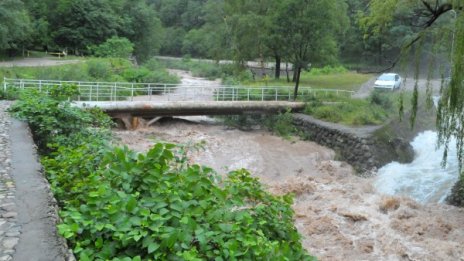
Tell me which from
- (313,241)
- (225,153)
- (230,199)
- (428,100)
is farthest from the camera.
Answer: (225,153)

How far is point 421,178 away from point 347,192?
3.32 m

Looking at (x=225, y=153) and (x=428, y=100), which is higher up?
(x=428, y=100)

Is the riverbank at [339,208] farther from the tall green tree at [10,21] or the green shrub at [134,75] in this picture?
the tall green tree at [10,21]

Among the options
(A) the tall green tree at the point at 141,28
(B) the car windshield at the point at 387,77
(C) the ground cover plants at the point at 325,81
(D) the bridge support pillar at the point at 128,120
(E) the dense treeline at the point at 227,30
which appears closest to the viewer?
(D) the bridge support pillar at the point at 128,120

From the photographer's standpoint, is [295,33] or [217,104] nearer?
[217,104]

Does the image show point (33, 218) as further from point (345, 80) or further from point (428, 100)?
point (345, 80)

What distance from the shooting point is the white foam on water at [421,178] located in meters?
13.6

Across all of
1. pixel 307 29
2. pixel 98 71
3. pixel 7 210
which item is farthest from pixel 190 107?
pixel 7 210

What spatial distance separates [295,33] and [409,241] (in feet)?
53.8

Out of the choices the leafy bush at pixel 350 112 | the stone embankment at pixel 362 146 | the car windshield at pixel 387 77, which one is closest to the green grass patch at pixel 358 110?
the leafy bush at pixel 350 112

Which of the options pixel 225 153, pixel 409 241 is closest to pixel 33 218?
pixel 409 241

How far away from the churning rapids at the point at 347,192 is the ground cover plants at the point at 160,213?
748mm

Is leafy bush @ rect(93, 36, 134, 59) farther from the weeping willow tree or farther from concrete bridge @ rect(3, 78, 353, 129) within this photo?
the weeping willow tree

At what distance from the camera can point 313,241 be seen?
384 inches
